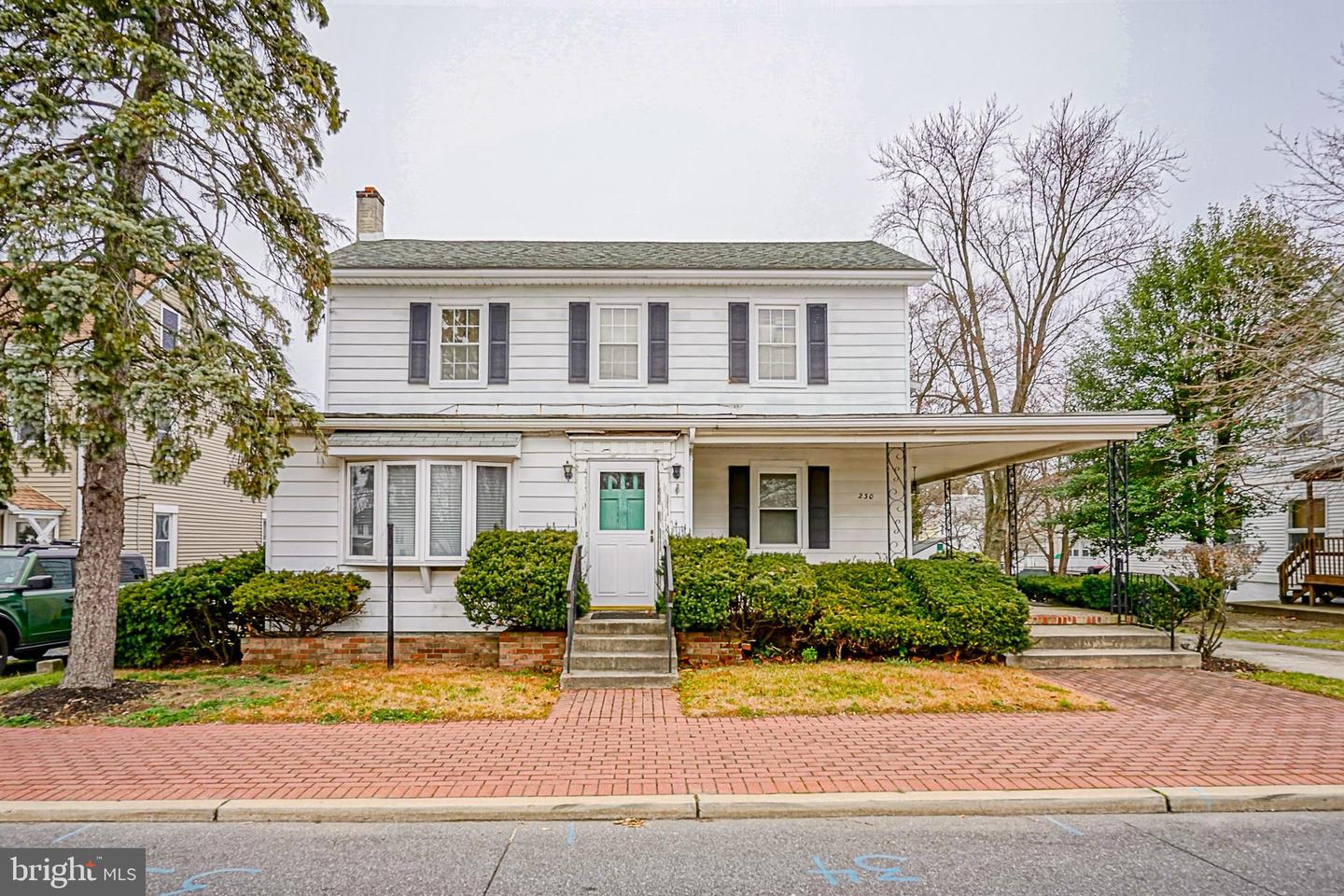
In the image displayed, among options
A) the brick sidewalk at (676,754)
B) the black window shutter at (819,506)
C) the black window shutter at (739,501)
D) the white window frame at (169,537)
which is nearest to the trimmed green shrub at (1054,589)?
the black window shutter at (819,506)

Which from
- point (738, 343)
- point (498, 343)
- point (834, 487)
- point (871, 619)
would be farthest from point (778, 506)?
point (498, 343)

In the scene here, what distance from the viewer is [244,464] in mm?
9203

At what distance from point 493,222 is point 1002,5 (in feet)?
140

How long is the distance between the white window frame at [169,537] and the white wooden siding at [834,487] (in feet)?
49.5

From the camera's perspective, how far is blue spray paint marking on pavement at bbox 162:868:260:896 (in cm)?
414

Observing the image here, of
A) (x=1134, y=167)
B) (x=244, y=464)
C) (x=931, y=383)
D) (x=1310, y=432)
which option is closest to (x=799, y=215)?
(x=931, y=383)

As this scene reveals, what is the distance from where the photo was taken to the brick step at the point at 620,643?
9625 mm

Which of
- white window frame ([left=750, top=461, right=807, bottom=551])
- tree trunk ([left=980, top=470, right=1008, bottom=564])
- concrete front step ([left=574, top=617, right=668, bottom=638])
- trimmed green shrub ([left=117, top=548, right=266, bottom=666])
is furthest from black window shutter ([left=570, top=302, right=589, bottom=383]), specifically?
tree trunk ([left=980, top=470, right=1008, bottom=564])

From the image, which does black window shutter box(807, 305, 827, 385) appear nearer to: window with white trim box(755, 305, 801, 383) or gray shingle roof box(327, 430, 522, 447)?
window with white trim box(755, 305, 801, 383)

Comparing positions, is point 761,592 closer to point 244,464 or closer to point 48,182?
point 244,464

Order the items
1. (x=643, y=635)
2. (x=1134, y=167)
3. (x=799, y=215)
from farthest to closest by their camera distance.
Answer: (x=799, y=215) < (x=1134, y=167) < (x=643, y=635)

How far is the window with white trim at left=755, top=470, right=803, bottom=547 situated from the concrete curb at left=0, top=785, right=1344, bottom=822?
765cm

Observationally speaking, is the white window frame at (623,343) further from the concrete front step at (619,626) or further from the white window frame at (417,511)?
the concrete front step at (619,626)

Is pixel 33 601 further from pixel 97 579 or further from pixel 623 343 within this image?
pixel 623 343
